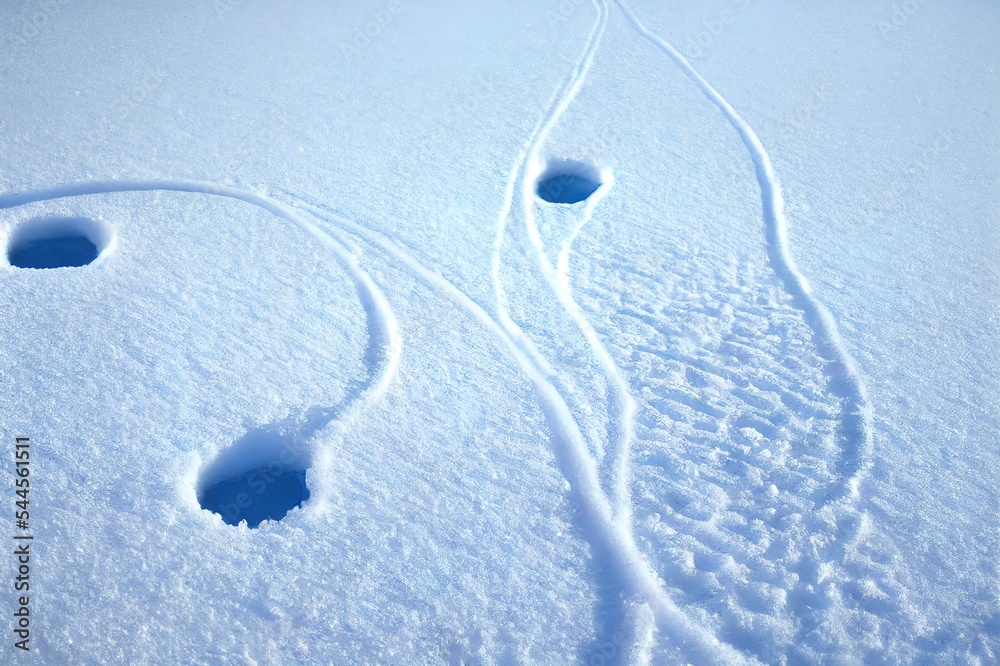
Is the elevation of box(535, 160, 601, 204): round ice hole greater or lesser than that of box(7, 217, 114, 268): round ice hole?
greater

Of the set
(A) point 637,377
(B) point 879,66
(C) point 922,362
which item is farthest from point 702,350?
(B) point 879,66

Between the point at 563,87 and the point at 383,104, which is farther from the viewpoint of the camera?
the point at 563,87

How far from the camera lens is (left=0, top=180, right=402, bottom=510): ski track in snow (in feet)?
6.84

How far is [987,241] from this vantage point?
9.73 ft

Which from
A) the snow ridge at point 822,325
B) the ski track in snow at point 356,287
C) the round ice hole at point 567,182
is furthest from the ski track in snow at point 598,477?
the snow ridge at point 822,325

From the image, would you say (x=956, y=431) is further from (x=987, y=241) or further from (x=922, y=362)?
(x=987, y=241)

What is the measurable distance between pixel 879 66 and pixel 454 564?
419cm

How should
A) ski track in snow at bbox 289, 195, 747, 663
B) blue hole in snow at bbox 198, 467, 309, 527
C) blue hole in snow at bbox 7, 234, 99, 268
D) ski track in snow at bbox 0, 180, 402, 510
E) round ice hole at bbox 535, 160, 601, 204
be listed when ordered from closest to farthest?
ski track in snow at bbox 289, 195, 747, 663, blue hole in snow at bbox 198, 467, 309, 527, ski track in snow at bbox 0, 180, 402, 510, blue hole in snow at bbox 7, 234, 99, 268, round ice hole at bbox 535, 160, 601, 204

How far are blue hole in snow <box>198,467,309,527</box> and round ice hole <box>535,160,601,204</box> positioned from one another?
1700 mm

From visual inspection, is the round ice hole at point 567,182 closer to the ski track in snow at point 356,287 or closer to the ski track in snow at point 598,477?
the ski track in snow at point 598,477

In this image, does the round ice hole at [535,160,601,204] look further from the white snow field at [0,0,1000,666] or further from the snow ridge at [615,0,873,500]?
the snow ridge at [615,0,873,500]

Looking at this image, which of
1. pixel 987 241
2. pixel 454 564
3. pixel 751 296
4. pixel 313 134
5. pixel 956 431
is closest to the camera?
pixel 454 564

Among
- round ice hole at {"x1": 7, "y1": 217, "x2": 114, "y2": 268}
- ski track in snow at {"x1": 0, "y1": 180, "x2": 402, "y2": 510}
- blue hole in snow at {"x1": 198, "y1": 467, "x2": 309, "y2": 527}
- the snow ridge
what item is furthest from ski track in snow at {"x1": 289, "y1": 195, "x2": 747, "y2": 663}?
round ice hole at {"x1": 7, "y1": 217, "x2": 114, "y2": 268}

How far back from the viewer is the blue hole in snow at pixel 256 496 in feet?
6.11
